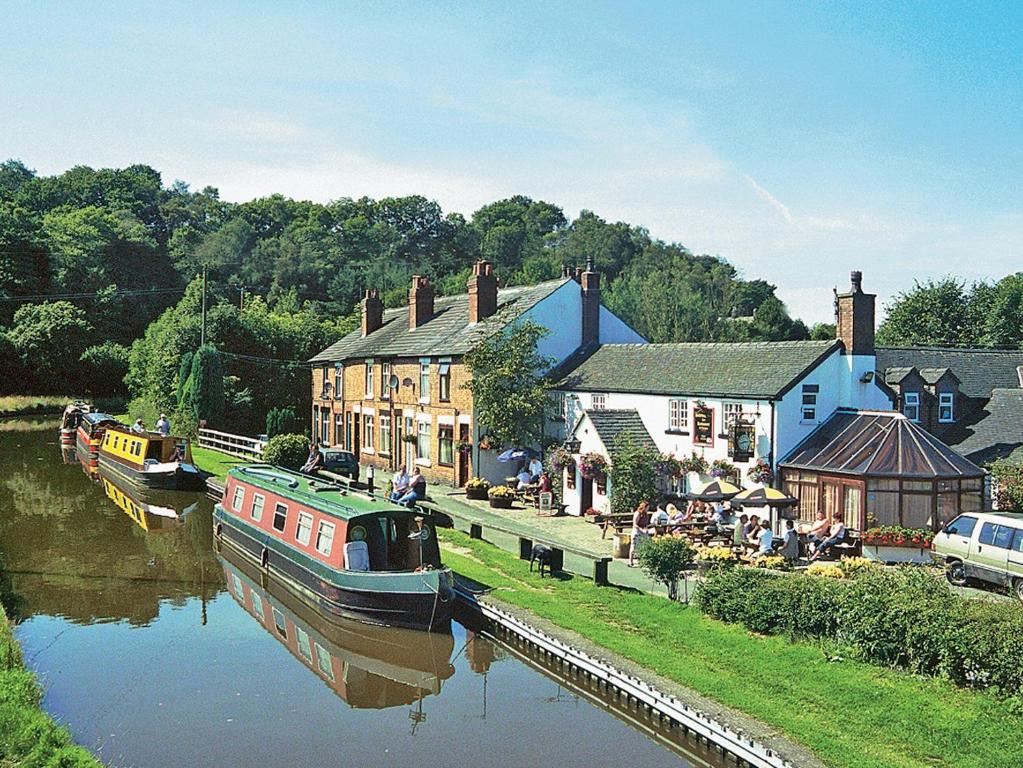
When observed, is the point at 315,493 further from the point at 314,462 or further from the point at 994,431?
the point at 994,431

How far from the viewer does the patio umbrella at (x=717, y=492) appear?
75.2ft

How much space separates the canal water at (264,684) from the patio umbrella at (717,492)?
27.0ft

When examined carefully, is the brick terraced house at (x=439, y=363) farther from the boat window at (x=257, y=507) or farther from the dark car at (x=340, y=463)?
the boat window at (x=257, y=507)

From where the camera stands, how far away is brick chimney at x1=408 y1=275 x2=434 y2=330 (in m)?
39.4

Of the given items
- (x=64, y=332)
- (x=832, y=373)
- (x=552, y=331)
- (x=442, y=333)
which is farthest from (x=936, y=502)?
(x=64, y=332)

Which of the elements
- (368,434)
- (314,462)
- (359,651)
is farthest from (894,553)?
(368,434)

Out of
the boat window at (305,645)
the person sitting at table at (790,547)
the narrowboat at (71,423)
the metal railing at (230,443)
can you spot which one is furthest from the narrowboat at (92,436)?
the person sitting at table at (790,547)

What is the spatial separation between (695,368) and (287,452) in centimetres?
1600

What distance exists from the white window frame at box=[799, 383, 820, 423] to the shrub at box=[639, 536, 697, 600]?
8.34m

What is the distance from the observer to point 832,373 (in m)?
24.8

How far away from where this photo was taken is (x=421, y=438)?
3588cm

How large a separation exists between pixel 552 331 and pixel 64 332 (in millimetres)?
46504

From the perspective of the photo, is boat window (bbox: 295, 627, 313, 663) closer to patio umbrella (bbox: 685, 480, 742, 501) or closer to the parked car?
patio umbrella (bbox: 685, 480, 742, 501)

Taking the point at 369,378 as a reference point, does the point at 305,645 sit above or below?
below
